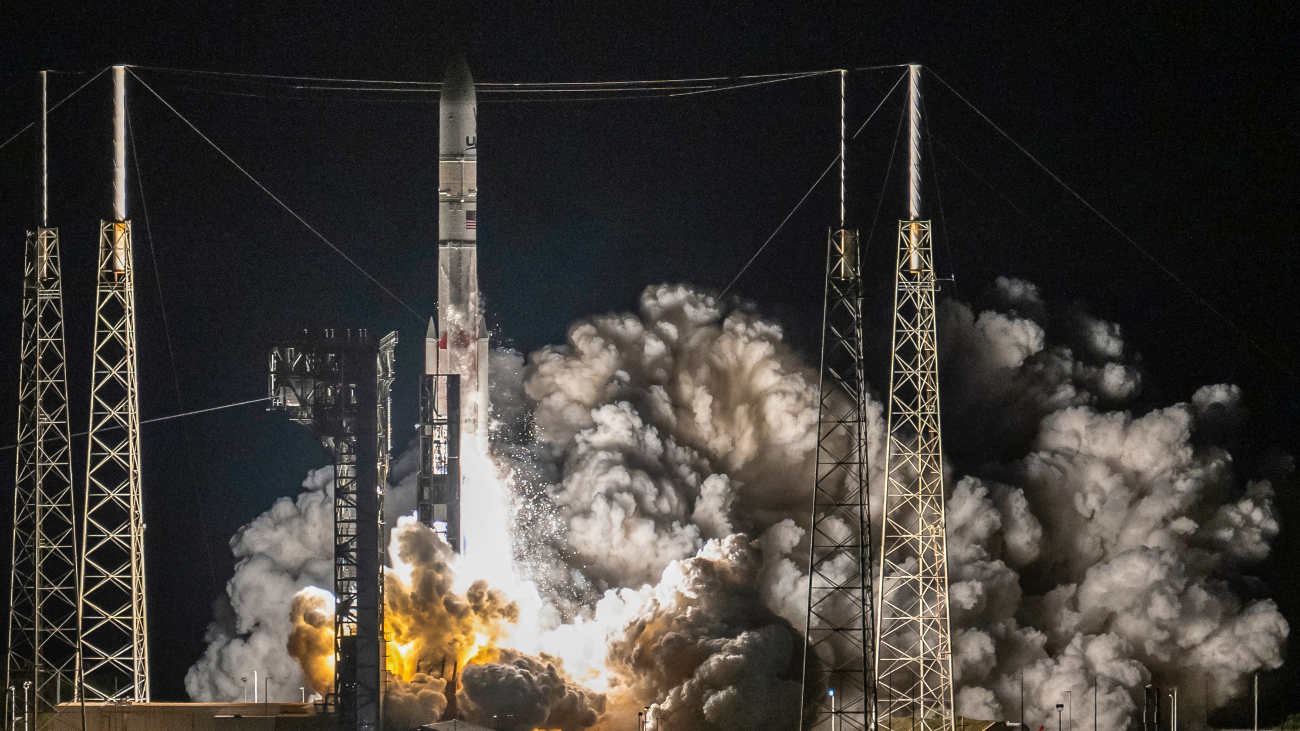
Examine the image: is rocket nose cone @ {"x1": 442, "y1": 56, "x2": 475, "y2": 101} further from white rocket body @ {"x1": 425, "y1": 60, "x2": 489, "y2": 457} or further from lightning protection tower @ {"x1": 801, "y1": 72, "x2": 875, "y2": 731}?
lightning protection tower @ {"x1": 801, "y1": 72, "x2": 875, "y2": 731}

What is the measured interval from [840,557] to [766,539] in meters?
2.26

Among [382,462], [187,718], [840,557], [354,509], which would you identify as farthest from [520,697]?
[840,557]

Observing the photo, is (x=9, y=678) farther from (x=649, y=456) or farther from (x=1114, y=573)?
(x=1114, y=573)

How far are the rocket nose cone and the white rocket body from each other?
6 cm

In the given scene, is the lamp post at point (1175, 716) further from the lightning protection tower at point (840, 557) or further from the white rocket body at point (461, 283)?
the white rocket body at point (461, 283)

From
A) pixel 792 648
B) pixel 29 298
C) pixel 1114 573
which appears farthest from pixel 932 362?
A: pixel 29 298

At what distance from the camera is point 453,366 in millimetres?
51781

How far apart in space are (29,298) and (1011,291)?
96.7 feet

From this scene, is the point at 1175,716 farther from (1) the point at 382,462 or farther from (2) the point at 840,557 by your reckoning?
(1) the point at 382,462

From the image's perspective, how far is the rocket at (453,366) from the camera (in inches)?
2031

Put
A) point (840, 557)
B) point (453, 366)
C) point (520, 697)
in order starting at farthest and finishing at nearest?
point (453, 366) → point (840, 557) → point (520, 697)

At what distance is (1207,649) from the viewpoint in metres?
52.2

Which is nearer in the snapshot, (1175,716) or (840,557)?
(1175,716)

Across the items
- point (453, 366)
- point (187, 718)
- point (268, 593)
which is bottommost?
point (187, 718)
